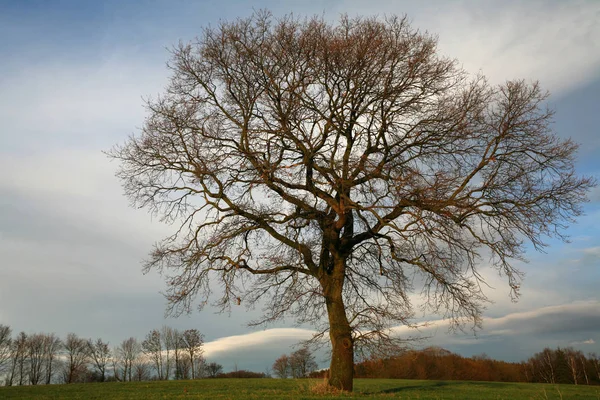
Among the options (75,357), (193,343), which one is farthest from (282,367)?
(75,357)

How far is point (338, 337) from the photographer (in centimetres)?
1363

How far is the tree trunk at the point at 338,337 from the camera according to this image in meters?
13.4

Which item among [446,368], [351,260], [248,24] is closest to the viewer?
[248,24]

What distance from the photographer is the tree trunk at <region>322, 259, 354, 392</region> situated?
13391 mm

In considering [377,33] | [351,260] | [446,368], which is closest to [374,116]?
[377,33]

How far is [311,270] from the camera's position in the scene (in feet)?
48.9

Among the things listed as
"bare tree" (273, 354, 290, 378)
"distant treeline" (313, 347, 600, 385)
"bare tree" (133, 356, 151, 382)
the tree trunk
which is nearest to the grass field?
the tree trunk

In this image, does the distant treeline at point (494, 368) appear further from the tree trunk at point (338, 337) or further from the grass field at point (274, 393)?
the tree trunk at point (338, 337)

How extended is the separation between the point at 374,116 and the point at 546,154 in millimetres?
5257

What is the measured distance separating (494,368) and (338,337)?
45.5m

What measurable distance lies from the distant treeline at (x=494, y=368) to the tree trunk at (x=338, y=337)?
27804 mm

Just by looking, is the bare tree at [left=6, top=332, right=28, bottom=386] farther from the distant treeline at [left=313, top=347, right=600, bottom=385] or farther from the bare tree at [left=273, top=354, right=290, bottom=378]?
the distant treeline at [left=313, top=347, right=600, bottom=385]

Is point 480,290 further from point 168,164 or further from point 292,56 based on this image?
point 168,164

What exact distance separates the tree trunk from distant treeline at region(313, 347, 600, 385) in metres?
27.8
